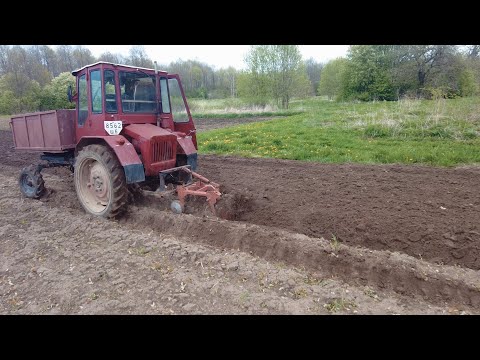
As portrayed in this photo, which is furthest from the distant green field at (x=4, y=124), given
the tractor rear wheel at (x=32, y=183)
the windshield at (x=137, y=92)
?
the windshield at (x=137, y=92)

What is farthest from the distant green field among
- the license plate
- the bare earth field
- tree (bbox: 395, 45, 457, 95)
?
tree (bbox: 395, 45, 457, 95)

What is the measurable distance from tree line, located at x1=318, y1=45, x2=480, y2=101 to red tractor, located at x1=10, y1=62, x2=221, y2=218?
27.9 metres

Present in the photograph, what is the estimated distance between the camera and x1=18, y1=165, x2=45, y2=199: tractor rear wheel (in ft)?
22.6

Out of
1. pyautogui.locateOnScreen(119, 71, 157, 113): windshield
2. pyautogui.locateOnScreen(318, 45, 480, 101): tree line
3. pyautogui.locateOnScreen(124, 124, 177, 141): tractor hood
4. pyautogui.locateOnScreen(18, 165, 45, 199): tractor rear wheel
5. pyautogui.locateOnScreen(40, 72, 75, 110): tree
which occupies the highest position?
pyautogui.locateOnScreen(318, 45, 480, 101): tree line

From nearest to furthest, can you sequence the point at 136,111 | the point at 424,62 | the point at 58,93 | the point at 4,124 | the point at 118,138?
the point at 118,138 → the point at 136,111 → the point at 58,93 → the point at 4,124 → the point at 424,62

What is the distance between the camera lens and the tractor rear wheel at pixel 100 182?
5.45 meters

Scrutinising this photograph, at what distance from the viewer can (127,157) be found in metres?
5.29

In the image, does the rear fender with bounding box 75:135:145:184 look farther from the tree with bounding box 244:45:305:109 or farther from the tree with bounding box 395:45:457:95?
the tree with bounding box 244:45:305:109

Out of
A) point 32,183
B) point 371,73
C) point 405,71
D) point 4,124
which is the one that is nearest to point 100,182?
point 32,183

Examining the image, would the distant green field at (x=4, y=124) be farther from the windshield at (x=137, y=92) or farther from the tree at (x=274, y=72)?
the tree at (x=274, y=72)

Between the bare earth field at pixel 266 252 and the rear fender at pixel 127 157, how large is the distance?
704 mm

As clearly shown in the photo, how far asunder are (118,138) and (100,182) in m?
1.01

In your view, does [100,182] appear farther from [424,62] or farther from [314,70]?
[314,70]

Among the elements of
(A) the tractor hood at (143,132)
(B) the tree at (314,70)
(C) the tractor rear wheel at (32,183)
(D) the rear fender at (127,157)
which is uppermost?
(B) the tree at (314,70)
